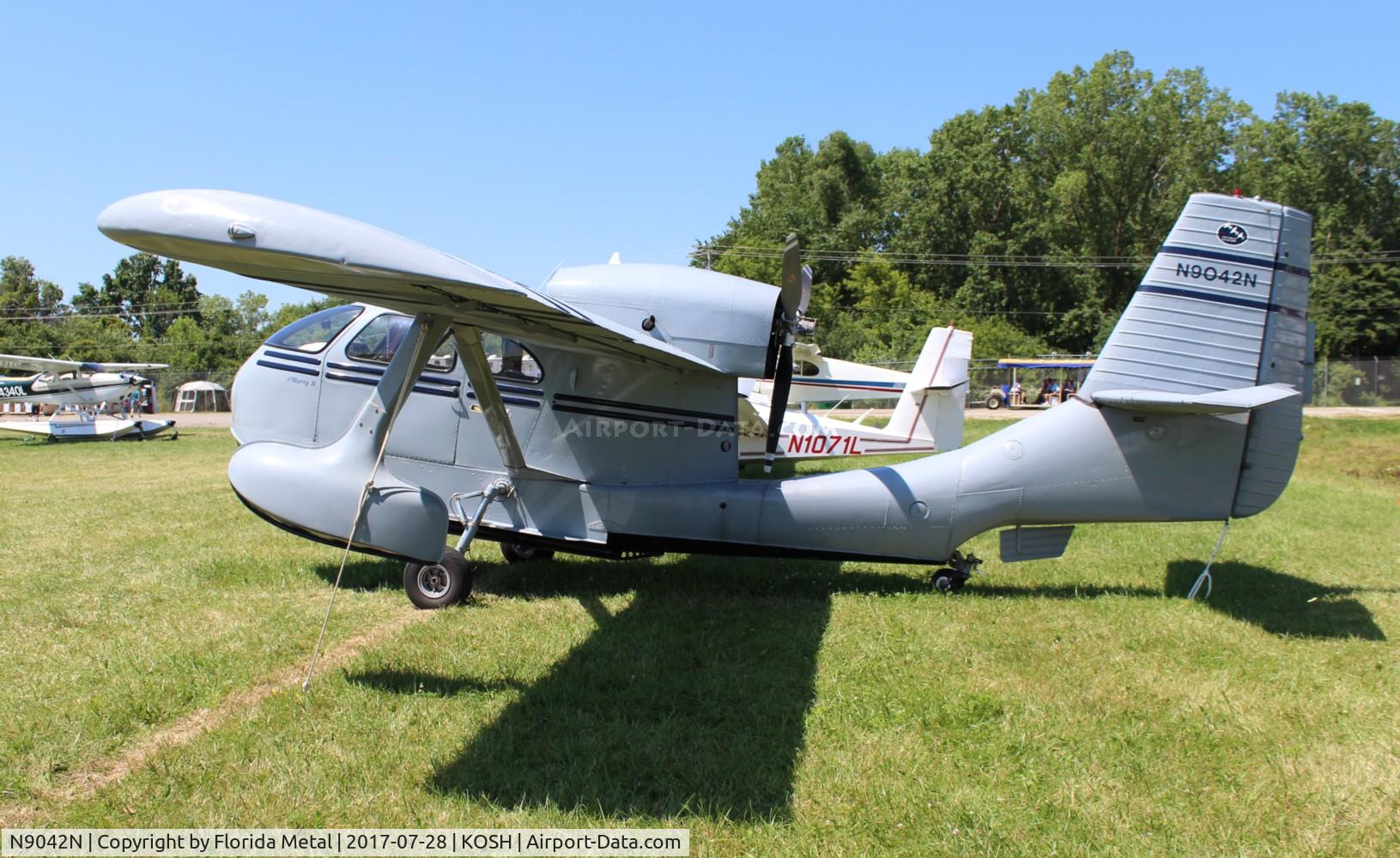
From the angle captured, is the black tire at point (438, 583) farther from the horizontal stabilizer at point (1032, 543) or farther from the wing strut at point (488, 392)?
the horizontal stabilizer at point (1032, 543)

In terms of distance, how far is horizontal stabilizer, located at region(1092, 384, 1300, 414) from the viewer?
6.18m

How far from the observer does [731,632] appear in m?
6.48

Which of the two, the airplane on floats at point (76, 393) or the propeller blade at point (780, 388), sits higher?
the propeller blade at point (780, 388)

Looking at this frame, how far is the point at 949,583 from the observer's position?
7.62 meters

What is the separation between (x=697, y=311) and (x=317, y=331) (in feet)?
12.7

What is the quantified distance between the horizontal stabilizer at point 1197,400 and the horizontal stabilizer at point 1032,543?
3.83ft

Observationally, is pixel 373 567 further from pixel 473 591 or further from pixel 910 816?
pixel 910 816

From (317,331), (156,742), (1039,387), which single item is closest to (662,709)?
(156,742)

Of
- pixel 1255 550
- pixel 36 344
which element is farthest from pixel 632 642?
pixel 36 344

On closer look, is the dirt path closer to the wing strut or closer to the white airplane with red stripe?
the wing strut

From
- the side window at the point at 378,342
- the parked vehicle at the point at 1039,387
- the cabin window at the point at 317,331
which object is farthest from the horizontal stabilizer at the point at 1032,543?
the parked vehicle at the point at 1039,387

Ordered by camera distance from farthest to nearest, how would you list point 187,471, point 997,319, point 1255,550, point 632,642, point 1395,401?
point 997,319 < point 1395,401 < point 187,471 < point 1255,550 < point 632,642

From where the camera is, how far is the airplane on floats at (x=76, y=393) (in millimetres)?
27844

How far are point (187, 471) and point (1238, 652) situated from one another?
19.0 m
